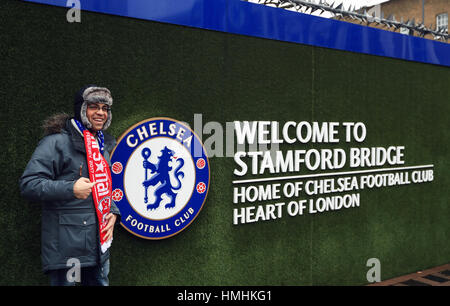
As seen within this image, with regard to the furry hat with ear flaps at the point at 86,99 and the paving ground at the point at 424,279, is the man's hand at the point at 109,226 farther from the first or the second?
the paving ground at the point at 424,279

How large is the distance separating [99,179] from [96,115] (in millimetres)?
400

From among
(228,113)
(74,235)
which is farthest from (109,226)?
(228,113)

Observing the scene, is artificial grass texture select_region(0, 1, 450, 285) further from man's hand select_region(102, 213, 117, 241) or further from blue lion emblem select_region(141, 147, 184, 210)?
man's hand select_region(102, 213, 117, 241)

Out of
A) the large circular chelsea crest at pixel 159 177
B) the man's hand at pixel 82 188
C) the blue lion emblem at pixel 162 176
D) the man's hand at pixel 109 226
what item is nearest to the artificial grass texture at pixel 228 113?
the large circular chelsea crest at pixel 159 177

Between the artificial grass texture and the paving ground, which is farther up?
the artificial grass texture

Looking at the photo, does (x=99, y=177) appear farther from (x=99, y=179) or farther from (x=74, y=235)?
(x=74, y=235)

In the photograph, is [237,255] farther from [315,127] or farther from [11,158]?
[11,158]

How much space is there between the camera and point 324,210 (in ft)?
13.6

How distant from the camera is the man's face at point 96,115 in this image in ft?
8.42

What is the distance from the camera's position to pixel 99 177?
2.55 meters

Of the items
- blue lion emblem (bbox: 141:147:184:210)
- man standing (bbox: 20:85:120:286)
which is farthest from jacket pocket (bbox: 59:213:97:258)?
blue lion emblem (bbox: 141:147:184:210)

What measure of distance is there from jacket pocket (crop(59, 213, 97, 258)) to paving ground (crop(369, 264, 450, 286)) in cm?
340

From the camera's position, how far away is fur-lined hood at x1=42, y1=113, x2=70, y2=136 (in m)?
2.58
